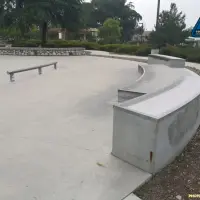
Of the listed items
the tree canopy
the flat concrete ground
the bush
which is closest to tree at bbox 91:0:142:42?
the tree canopy

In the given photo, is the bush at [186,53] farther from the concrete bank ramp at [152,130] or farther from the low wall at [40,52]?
the concrete bank ramp at [152,130]

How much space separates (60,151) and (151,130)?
4.38 feet

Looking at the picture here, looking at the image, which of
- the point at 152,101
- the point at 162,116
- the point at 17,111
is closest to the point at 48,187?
the point at 162,116

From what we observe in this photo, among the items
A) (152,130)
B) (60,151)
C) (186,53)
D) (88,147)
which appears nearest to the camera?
(152,130)

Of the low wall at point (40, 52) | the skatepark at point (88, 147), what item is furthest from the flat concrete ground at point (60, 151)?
the low wall at point (40, 52)

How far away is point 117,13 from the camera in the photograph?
67062 millimetres

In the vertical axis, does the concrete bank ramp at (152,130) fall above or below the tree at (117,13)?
below

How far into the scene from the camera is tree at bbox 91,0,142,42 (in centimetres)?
6600

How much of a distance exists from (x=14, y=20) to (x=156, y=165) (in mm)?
25252

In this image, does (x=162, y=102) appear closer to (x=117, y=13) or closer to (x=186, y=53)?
(x=186, y=53)

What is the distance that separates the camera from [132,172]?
3.12 metres

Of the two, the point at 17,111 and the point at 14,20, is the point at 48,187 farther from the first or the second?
the point at 14,20

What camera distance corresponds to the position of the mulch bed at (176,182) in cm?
276

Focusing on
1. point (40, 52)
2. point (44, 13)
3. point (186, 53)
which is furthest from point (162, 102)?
point (44, 13)
